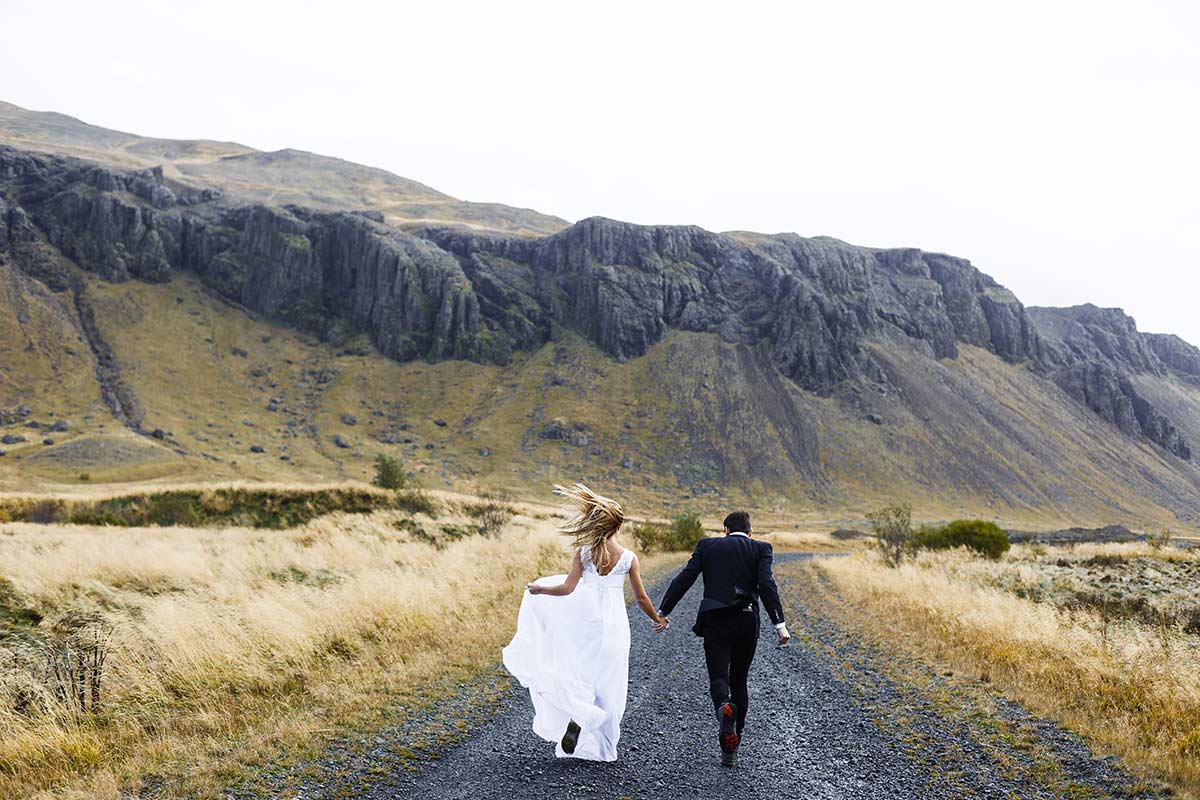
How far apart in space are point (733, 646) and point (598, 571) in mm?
1680

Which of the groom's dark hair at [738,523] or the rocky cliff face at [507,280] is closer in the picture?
the groom's dark hair at [738,523]

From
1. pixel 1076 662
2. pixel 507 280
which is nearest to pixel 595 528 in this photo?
pixel 1076 662

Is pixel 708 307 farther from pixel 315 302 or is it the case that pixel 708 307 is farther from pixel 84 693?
pixel 84 693

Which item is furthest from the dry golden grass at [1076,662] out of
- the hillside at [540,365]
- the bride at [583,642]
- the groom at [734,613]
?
the hillside at [540,365]

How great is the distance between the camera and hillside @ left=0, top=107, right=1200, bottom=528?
312 feet

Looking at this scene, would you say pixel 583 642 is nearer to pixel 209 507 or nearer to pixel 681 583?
pixel 681 583

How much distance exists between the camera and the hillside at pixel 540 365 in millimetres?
95125

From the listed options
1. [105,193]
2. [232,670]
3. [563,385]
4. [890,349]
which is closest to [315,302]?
[105,193]

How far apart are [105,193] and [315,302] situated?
42.5m

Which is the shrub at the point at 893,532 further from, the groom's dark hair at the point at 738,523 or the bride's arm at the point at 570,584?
the bride's arm at the point at 570,584

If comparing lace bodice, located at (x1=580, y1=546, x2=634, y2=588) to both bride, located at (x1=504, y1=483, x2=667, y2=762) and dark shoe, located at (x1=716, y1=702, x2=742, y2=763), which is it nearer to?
bride, located at (x1=504, y1=483, x2=667, y2=762)

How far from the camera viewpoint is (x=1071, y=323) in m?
192

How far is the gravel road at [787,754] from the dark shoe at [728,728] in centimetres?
21

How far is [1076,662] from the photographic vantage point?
9.77 metres
